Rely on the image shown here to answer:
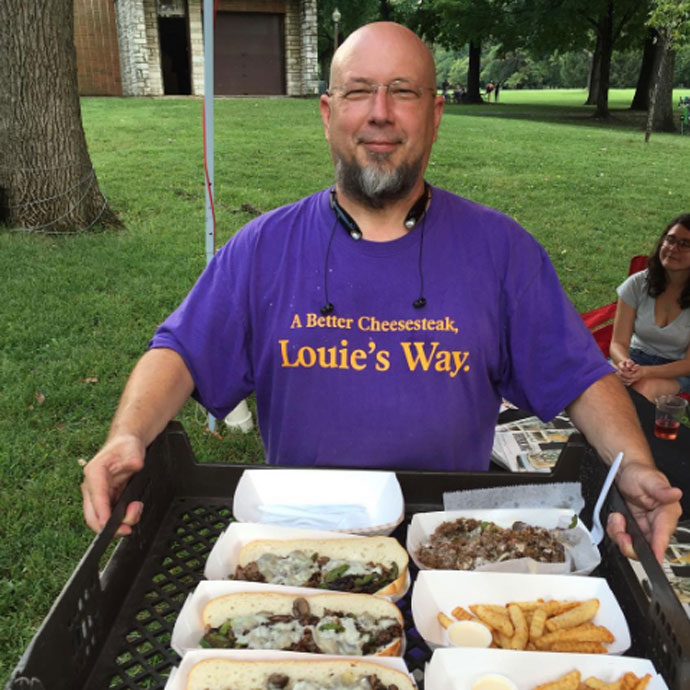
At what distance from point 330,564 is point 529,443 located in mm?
2165

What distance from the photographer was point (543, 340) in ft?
6.98

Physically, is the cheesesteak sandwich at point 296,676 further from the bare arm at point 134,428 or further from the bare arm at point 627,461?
the bare arm at point 627,461

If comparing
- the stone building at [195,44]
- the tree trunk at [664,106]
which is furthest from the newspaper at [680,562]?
the stone building at [195,44]

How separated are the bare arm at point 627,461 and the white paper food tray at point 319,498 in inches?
20.7

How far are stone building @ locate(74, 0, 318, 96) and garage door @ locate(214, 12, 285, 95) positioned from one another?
0.03m

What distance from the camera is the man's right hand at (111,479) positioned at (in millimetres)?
1441

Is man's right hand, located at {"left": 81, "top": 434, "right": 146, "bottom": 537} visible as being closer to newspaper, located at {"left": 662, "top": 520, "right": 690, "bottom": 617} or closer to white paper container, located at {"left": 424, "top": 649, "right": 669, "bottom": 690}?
white paper container, located at {"left": 424, "top": 649, "right": 669, "bottom": 690}

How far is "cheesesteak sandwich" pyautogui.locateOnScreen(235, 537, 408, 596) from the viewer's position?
144cm

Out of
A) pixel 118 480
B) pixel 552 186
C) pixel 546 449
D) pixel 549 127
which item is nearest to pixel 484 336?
pixel 118 480

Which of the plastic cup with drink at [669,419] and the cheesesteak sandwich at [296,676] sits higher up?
the cheesesteak sandwich at [296,676]

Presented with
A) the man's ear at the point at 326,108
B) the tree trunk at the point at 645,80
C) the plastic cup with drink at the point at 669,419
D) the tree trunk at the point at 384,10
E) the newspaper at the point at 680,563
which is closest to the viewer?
the man's ear at the point at 326,108

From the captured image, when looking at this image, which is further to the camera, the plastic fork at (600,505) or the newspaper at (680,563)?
A: the newspaper at (680,563)

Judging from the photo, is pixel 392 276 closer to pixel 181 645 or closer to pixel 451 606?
pixel 451 606

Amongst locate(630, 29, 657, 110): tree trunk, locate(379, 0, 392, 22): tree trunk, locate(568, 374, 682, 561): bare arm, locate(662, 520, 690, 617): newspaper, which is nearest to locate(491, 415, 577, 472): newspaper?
locate(662, 520, 690, 617): newspaper
